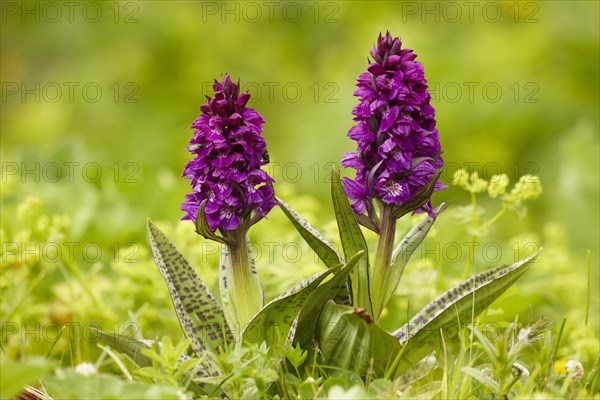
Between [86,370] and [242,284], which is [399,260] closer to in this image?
[242,284]

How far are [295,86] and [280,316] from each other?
481 centimetres

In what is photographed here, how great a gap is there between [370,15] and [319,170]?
212 centimetres

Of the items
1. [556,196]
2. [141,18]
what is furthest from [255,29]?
[556,196]

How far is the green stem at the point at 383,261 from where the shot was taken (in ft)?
6.10

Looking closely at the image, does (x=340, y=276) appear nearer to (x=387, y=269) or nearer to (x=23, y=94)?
(x=387, y=269)

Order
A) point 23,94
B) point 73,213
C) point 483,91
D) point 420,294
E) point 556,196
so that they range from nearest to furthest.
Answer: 1. point 420,294
2. point 73,213
3. point 556,196
4. point 483,91
5. point 23,94

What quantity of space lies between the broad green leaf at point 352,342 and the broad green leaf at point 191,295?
269 millimetres

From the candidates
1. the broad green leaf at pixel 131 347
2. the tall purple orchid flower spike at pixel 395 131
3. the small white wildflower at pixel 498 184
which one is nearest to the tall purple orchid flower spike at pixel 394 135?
the tall purple orchid flower spike at pixel 395 131

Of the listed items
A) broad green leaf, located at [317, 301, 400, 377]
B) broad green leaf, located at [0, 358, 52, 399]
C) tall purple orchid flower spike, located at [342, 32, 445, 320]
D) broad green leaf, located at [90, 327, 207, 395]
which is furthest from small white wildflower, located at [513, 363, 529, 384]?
broad green leaf, located at [0, 358, 52, 399]

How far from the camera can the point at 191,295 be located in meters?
1.94

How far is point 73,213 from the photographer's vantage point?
3459mm

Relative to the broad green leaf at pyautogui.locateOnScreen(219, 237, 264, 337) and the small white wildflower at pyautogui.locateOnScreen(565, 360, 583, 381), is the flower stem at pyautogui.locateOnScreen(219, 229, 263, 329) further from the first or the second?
the small white wildflower at pyautogui.locateOnScreen(565, 360, 583, 381)

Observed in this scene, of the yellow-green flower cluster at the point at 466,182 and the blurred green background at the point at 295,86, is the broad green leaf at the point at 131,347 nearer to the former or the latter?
the yellow-green flower cluster at the point at 466,182

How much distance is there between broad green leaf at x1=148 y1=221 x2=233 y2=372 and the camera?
1927 millimetres
